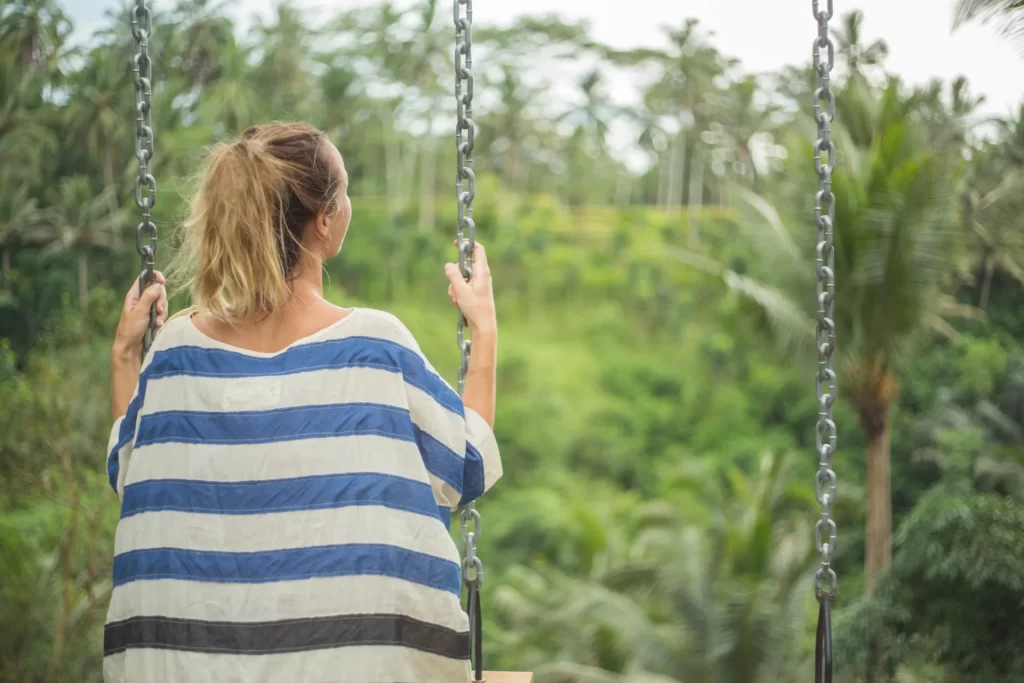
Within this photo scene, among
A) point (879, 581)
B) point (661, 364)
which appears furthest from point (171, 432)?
point (661, 364)

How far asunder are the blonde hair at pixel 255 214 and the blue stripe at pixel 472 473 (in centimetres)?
25

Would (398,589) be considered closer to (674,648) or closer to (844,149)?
(674,648)

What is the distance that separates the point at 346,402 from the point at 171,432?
0.18m

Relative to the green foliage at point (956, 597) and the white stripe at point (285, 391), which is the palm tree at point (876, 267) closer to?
the green foliage at point (956, 597)

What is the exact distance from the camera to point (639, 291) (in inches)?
754

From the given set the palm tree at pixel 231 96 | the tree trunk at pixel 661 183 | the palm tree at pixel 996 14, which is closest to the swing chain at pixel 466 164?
the palm tree at pixel 996 14

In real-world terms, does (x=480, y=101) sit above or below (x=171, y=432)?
above

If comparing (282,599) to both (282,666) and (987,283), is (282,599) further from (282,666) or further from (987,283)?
(987,283)

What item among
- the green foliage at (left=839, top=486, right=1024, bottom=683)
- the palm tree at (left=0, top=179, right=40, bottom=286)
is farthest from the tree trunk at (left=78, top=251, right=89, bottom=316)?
the green foliage at (left=839, top=486, right=1024, bottom=683)

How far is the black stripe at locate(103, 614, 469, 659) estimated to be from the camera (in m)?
1.00

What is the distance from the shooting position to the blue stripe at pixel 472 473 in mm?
1116

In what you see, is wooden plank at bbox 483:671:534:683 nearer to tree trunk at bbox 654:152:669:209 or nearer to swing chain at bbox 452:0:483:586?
swing chain at bbox 452:0:483:586

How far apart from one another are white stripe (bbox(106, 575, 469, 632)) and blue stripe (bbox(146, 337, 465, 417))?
0.20m

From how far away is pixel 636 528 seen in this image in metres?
13.3
